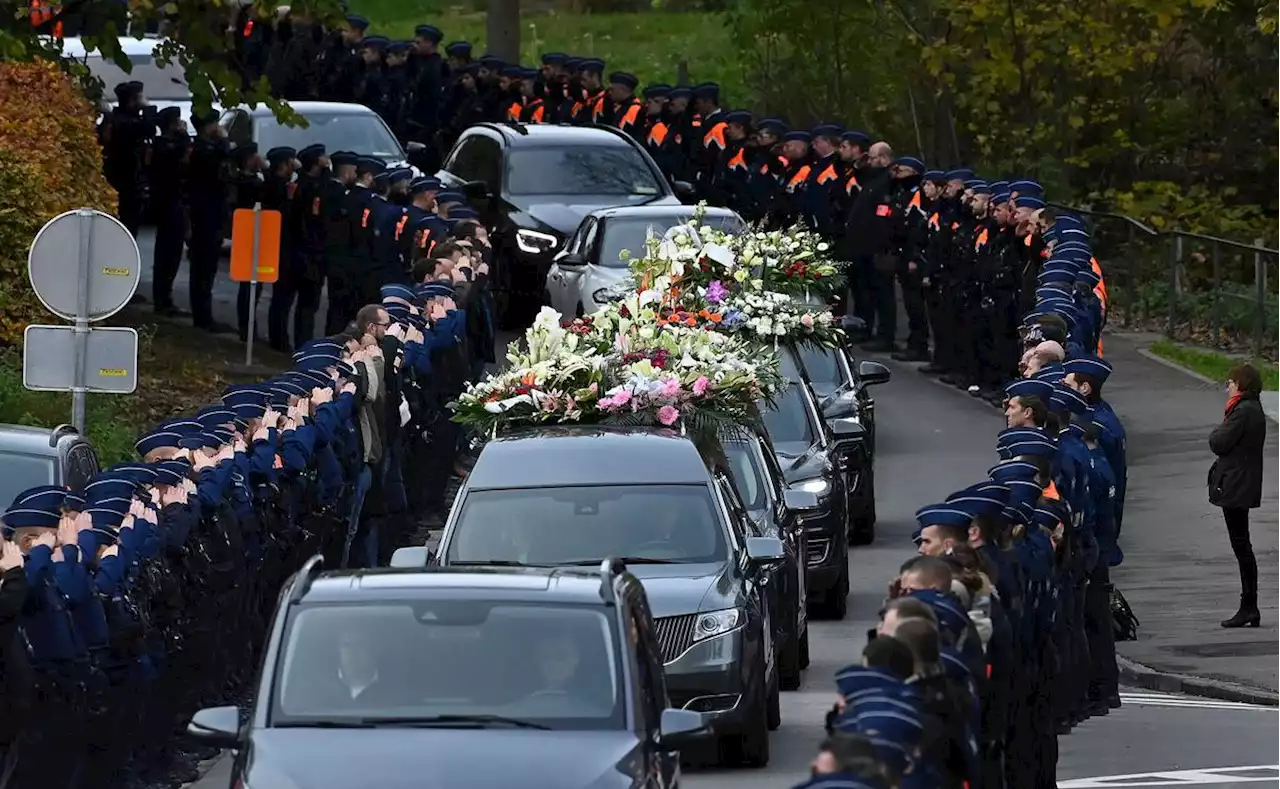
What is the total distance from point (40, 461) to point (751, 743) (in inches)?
158

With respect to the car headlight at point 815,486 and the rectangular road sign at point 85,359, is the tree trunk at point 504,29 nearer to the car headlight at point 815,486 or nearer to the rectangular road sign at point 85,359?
the car headlight at point 815,486

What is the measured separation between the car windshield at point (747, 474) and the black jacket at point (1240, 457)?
408cm

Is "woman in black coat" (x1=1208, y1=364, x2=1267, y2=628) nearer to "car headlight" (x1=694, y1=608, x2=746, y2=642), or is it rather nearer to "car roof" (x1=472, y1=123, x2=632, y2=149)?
"car headlight" (x1=694, y1=608, x2=746, y2=642)

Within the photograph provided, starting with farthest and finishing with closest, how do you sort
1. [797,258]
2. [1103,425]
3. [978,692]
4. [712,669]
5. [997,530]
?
1. [797,258]
2. [1103,425]
3. [712,669]
4. [997,530]
5. [978,692]

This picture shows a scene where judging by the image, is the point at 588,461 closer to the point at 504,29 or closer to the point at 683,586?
the point at 683,586

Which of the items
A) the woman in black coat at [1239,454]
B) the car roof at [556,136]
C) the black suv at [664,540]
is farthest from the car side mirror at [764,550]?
the car roof at [556,136]

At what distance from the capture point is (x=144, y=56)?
128ft

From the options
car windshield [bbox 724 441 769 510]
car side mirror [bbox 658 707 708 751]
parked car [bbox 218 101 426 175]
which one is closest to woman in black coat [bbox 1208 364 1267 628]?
car windshield [bbox 724 441 769 510]

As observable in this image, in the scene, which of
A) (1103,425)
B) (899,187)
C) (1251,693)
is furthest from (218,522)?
(899,187)

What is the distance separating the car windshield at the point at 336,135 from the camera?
32.6 m

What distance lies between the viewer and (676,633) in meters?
13.8

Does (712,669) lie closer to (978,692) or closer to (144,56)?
(978,692)

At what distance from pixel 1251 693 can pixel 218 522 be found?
6.41m

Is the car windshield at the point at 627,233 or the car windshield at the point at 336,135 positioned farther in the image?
the car windshield at the point at 336,135
